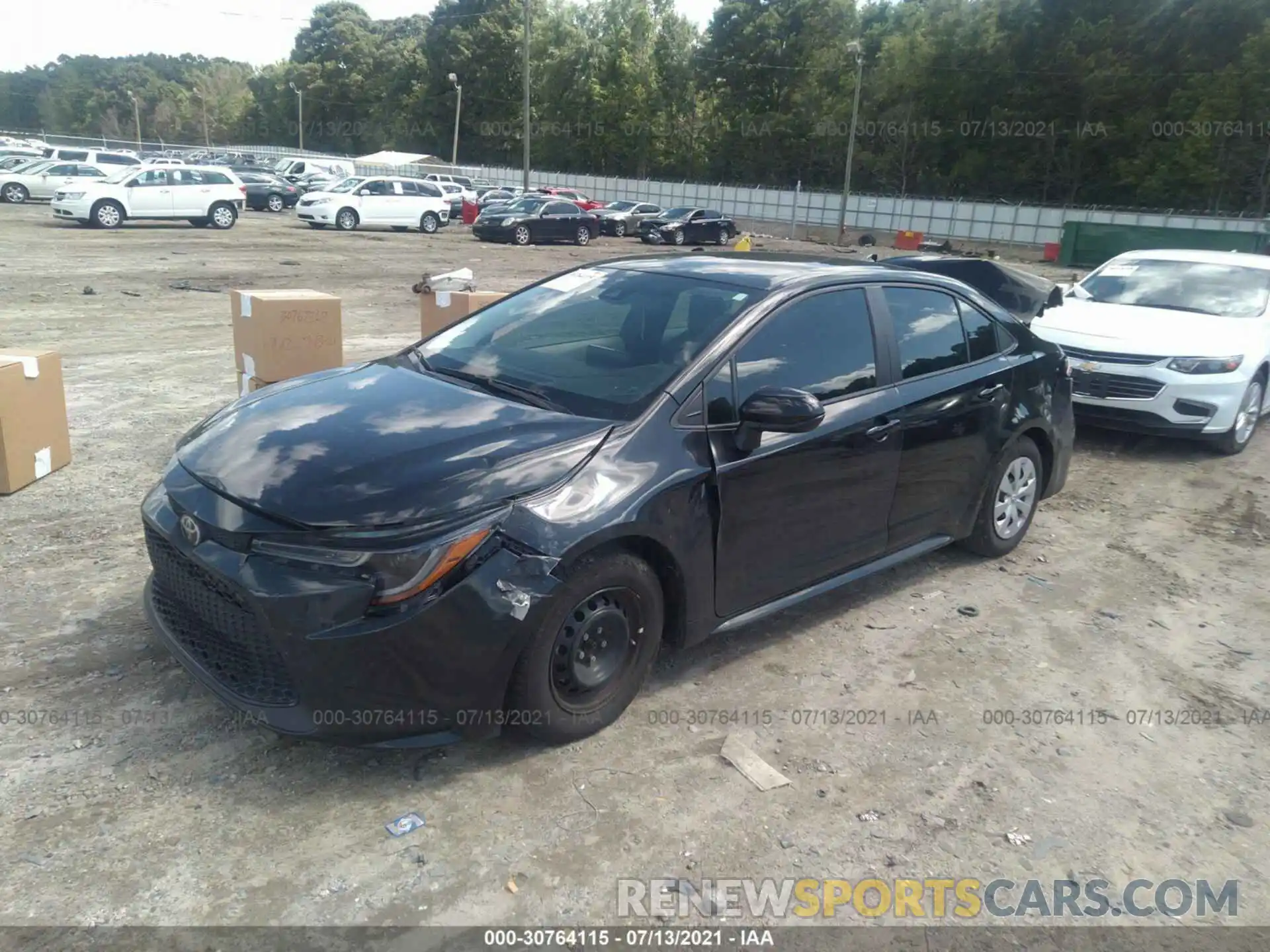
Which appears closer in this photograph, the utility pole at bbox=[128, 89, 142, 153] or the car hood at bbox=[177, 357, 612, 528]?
the car hood at bbox=[177, 357, 612, 528]

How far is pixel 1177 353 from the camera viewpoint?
7656 millimetres

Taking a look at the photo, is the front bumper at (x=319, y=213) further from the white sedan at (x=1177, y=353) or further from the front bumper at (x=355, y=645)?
the front bumper at (x=355, y=645)

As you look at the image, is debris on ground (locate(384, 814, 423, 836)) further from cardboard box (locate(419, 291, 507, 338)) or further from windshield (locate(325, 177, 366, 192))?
windshield (locate(325, 177, 366, 192))

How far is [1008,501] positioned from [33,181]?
34.9 metres

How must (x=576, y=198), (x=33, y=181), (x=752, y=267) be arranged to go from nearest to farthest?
(x=752, y=267) → (x=33, y=181) → (x=576, y=198)

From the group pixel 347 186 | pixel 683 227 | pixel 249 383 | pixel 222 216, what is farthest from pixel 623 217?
pixel 249 383

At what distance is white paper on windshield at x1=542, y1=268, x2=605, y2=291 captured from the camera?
4.62 metres

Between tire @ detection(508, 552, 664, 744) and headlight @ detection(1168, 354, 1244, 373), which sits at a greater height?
headlight @ detection(1168, 354, 1244, 373)

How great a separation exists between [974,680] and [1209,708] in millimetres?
992

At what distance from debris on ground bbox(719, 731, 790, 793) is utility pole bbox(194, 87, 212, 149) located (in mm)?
109541

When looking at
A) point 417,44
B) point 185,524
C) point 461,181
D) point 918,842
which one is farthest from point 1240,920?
point 417,44

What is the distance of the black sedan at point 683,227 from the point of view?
34125 millimetres

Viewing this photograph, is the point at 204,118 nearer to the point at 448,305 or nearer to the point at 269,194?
the point at 269,194

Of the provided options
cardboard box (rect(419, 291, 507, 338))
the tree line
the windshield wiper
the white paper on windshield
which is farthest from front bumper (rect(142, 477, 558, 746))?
the tree line
